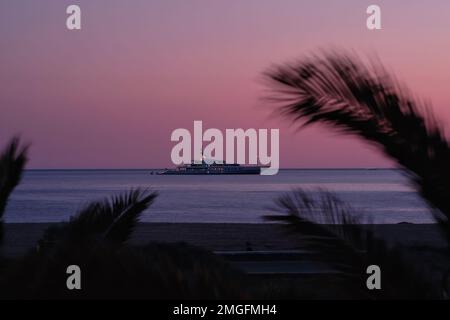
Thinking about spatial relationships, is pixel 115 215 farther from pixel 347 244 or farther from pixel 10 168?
pixel 347 244

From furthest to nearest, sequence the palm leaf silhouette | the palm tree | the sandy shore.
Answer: the sandy shore, the palm leaf silhouette, the palm tree

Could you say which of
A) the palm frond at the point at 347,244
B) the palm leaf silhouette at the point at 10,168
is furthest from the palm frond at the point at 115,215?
the palm frond at the point at 347,244

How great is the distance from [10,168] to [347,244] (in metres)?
3.53

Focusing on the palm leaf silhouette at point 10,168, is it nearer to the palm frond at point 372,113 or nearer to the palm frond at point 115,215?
the palm frond at point 115,215

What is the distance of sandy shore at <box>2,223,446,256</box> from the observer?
2072 cm

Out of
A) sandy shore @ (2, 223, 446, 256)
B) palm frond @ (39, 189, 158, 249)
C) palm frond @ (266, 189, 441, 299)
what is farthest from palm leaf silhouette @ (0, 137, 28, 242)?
sandy shore @ (2, 223, 446, 256)

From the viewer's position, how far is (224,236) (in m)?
24.6

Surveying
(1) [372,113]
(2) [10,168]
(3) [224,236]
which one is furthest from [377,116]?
(3) [224,236]

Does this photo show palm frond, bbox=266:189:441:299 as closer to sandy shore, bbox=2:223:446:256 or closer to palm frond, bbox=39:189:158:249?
palm frond, bbox=39:189:158:249

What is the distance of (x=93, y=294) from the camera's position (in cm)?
420

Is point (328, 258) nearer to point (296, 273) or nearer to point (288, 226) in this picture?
point (288, 226)

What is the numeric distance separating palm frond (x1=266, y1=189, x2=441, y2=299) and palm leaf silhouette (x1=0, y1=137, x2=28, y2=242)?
2951mm
